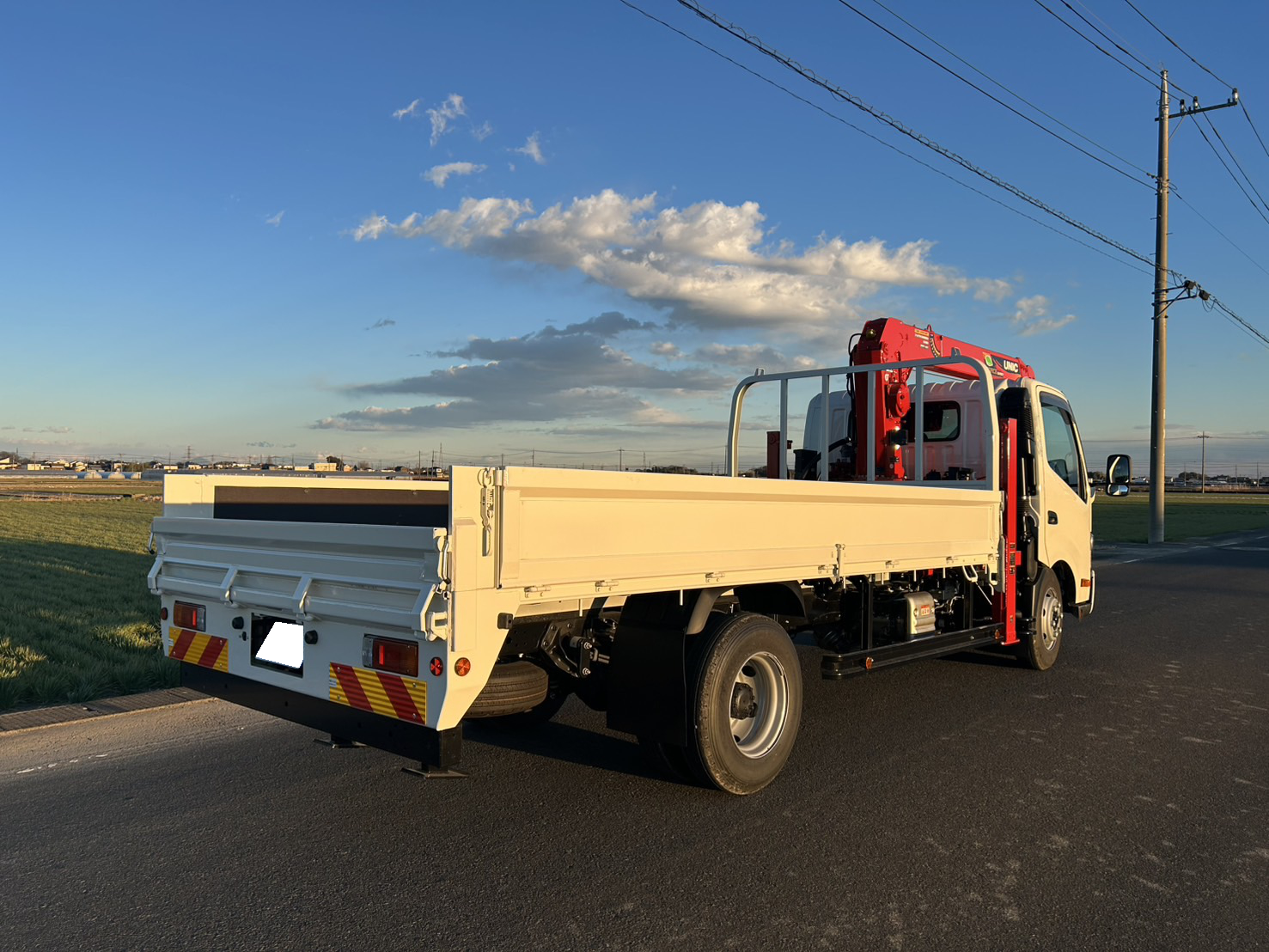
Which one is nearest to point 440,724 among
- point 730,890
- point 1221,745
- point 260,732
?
point 730,890

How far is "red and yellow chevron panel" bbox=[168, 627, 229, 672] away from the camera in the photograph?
428cm

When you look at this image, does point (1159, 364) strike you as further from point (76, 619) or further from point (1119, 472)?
point (76, 619)

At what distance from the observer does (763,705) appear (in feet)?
15.3

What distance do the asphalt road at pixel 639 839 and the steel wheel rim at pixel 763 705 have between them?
25 centimetres

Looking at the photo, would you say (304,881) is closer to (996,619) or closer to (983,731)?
(983,731)

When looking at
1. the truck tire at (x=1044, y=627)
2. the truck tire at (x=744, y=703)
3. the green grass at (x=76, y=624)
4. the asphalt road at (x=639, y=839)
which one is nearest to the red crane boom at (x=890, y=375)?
the truck tire at (x=1044, y=627)

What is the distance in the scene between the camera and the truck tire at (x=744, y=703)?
13.6 feet

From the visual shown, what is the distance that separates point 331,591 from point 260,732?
7.69ft

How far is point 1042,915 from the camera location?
3230mm

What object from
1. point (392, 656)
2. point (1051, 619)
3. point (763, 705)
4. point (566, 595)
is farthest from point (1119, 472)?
point (392, 656)

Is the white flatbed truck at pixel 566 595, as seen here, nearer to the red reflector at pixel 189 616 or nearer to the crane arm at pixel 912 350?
the red reflector at pixel 189 616

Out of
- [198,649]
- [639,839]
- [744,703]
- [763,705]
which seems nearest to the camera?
[639,839]

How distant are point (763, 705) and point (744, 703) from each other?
0.16m

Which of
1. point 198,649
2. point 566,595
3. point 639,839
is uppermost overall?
point 566,595
